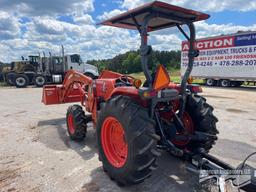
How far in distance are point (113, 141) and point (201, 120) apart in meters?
1.46

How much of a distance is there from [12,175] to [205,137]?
3.10 metres

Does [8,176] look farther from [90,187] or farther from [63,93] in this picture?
[63,93]

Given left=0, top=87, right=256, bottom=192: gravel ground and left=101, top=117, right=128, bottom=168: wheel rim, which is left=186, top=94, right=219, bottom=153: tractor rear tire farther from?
left=101, top=117, right=128, bottom=168: wheel rim

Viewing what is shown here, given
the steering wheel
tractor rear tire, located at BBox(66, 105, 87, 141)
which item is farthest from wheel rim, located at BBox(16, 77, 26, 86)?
the steering wheel

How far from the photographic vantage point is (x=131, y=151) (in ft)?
10.5

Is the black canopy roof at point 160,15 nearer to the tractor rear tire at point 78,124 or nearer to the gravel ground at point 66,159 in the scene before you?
the tractor rear tire at point 78,124

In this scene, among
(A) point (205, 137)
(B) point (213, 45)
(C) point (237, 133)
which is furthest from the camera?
(B) point (213, 45)

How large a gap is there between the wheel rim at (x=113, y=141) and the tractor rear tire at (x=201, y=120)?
121cm

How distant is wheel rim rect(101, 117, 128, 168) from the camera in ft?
12.5

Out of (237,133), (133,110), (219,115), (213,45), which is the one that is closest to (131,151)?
(133,110)

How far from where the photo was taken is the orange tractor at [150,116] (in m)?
3.22

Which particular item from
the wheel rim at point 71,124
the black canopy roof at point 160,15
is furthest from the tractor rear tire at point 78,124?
the black canopy roof at point 160,15

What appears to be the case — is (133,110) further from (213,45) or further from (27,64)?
(27,64)

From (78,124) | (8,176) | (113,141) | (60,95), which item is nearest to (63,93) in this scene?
(60,95)
